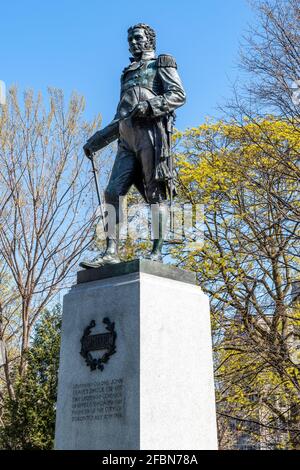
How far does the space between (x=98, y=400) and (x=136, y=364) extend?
1.85ft

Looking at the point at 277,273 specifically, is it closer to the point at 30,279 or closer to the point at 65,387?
the point at 30,279

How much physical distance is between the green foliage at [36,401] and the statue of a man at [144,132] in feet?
27.7

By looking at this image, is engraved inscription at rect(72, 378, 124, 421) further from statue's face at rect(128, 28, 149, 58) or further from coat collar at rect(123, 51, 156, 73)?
statue's face at rect(128, 28, 149, 58)

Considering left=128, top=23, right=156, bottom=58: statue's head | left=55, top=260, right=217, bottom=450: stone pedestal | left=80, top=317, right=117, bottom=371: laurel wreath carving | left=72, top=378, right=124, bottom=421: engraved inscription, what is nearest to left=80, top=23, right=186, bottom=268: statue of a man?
left=128, top=23, right=156, bottom=58: statue's head

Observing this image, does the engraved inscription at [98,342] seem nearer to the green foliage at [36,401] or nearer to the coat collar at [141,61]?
the coat collar at [141,61]

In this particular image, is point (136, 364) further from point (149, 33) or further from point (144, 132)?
point (149, 33)

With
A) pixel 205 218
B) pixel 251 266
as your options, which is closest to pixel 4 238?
pixel 205 218

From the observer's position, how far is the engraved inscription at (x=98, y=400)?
5445 mm

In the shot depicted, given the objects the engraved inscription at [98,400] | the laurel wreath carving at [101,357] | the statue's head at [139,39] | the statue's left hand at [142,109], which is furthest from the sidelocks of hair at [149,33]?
the engraved inscription at [98,400]

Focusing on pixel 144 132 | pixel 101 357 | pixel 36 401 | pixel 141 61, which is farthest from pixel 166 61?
pixel 36 401

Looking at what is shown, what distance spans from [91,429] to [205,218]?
41.3ft

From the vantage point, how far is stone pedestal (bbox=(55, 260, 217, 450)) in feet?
17.6

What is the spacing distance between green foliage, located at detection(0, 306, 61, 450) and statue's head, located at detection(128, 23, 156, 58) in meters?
9.01
